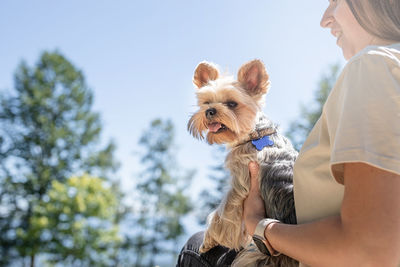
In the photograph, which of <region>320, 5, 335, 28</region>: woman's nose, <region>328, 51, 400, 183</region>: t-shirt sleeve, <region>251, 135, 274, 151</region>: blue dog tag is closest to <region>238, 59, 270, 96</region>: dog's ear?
<region>251, 135, 274, 151</region>: blue dog tag

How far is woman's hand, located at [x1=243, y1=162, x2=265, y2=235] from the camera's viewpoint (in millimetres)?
1959

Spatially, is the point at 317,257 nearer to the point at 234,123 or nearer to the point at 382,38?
the point at 382,38

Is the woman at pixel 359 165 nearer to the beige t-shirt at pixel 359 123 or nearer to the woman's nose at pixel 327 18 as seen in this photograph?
the beige t-shirt at pixel 359 123

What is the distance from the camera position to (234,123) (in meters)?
3.19

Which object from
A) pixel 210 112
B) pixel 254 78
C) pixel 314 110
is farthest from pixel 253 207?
pixel 314 110

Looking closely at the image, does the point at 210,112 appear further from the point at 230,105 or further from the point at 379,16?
the point at 379,16

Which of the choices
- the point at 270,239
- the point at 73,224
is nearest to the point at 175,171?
the point at 73,224

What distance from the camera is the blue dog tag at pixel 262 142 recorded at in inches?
114

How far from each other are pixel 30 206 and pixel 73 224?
440cm

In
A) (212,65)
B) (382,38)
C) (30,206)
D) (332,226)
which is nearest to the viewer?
(332,226)

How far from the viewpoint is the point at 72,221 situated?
71.8 feet

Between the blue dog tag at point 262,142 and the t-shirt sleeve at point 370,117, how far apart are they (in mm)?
1799

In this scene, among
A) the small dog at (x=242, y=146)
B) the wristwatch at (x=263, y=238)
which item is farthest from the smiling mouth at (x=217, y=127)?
the wristwatch at (x=263, y=238)

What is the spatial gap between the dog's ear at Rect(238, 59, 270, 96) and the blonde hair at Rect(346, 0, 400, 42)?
78.1 inches
